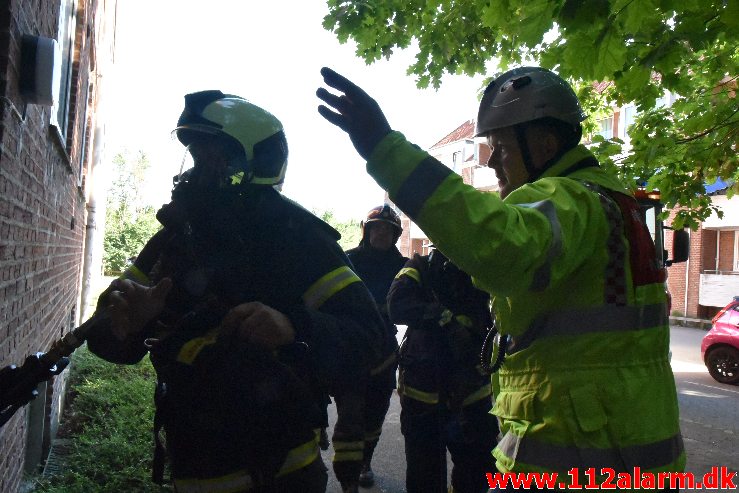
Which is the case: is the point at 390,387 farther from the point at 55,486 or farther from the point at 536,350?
the point at 536,350

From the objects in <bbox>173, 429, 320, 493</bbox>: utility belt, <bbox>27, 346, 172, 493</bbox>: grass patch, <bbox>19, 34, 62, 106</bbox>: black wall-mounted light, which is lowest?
<bbox>27, 346, 172, 493</bbox>: grass patch

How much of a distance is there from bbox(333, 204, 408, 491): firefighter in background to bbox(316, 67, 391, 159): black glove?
7.68 ft

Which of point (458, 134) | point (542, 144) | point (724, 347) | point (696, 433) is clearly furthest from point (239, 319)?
point (458, 134)

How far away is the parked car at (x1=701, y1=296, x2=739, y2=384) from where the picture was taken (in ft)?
29.9

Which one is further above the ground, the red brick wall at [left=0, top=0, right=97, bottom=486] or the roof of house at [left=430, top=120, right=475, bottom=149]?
the roof of house at [left=430, top=120, right=475, bottom=149]

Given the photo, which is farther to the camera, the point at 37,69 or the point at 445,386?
the point at 445,386

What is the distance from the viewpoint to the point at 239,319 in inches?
66.0

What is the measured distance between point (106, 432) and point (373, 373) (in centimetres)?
272

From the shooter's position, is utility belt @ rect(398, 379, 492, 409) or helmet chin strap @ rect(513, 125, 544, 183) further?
utility belt @ rect(398, 379, 492, 409)

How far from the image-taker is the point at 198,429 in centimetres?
178

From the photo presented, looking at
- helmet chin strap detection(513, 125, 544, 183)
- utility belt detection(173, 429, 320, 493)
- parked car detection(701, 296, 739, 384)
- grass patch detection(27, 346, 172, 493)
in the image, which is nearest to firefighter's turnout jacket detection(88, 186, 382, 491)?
utility belt detection(173, 429, 320, 493)

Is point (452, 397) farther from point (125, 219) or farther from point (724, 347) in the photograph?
point (125, 219)

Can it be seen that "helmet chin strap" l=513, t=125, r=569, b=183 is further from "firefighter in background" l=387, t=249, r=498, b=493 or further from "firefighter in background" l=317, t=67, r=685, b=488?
"firefighter in background" l=387, t=249, r=498, b=493

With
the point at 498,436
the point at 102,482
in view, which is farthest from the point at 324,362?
the point at 102,482
